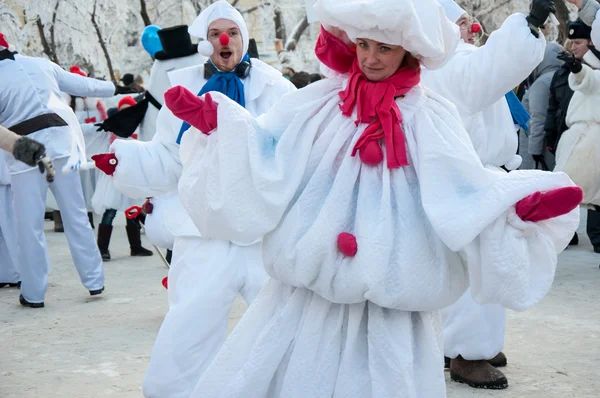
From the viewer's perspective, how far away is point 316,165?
9.66 feet

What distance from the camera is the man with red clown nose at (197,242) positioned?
403cm

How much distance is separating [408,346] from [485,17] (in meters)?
16.9

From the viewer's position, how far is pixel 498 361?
16.4 ft

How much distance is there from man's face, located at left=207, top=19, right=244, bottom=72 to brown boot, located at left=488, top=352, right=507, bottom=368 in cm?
214

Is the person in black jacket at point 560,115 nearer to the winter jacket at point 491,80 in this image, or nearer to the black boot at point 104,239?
the winter jacket at point 491,80

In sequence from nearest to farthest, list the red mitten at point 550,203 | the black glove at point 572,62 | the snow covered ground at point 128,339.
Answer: the red mitten at point 550,203 < the snow covered ground at point 128,339 < the black glove at point 572,62

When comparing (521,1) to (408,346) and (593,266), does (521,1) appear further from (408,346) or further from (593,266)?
(408,346)

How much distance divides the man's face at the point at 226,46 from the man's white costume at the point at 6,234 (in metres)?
3.37

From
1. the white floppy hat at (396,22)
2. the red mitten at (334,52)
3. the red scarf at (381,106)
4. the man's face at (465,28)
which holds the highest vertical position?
the white floppy hat at (396,22)

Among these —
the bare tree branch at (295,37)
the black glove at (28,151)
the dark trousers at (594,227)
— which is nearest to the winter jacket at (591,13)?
the dark trousers at (594,227)

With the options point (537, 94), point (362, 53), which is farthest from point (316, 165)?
point (537, 94)

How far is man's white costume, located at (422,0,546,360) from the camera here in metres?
4.10

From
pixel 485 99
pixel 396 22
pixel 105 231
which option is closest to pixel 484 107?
pixel 485 99

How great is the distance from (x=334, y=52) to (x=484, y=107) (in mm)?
1544
